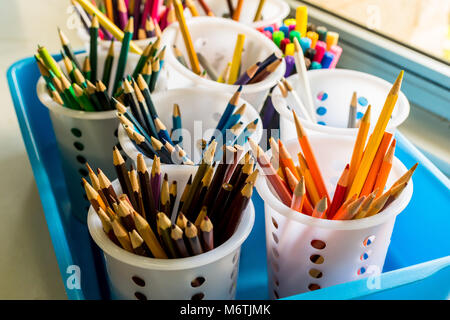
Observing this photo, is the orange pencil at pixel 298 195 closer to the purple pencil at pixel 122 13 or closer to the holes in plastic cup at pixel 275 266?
the holes in plastic cup at pixel 275 266

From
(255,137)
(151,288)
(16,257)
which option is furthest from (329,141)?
(16,257)

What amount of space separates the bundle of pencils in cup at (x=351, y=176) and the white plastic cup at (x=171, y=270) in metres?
0.03

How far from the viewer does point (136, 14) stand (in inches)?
23.1

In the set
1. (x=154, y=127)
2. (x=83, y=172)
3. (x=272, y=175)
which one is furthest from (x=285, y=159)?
(x=83, y=172)

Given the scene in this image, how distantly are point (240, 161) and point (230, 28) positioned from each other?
0.26 meters

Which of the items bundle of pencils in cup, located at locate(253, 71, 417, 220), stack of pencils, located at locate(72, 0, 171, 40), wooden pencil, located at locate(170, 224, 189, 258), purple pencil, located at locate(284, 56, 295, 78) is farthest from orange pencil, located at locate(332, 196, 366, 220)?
stack of pencils, located at locate(72, 0, 171, 40)

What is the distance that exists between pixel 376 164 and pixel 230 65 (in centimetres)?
22

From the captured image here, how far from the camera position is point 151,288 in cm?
33

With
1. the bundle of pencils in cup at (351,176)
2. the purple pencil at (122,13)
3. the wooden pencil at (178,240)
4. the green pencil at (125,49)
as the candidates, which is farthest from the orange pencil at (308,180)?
the purple pencil at (122,13)

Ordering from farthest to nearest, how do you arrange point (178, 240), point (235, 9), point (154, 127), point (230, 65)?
1. point (235, 9)
2. point (230, 65)
3. point (154, 127)
4. point (178, 240)

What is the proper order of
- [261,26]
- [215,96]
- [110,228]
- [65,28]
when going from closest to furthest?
[110,228], [215,96], [261,26], [65,28]

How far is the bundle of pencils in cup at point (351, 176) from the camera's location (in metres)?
0.32

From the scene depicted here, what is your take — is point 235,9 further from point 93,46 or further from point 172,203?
point 172,203

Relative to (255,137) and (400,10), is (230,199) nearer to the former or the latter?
(255,137)
